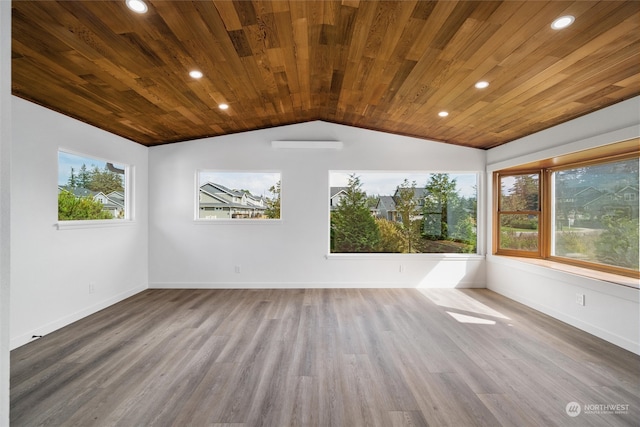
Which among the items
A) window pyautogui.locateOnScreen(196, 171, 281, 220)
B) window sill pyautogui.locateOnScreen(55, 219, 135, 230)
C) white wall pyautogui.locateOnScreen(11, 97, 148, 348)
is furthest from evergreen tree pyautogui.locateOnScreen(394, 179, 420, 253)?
white wall pyautogui.locateOnScreen(11, 97, 148, 348)

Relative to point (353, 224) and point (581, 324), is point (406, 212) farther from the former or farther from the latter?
point (581, 324)

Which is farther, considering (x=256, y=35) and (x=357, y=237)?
(x=357, y=237)

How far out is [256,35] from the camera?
2221 mm

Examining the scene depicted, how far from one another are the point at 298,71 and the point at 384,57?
0.93 metres

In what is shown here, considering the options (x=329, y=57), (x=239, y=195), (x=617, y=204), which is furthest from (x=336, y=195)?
(x=617, y=204)

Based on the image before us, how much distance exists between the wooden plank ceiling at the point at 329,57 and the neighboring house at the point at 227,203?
1.48 m

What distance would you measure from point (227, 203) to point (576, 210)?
16.9 ft

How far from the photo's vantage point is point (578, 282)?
3.21 meters

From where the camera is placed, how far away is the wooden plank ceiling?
1.83 metres

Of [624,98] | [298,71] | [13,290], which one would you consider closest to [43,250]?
[13,290]

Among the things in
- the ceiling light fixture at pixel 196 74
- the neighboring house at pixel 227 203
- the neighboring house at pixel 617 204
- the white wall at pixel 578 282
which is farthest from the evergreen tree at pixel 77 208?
the neighboring house at pixel 617 204

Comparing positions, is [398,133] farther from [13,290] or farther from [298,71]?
[13,290]

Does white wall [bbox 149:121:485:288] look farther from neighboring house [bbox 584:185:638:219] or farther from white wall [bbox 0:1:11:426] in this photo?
white wall [bbox 0:1:11:426]

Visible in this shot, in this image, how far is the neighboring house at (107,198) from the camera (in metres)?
3.46
